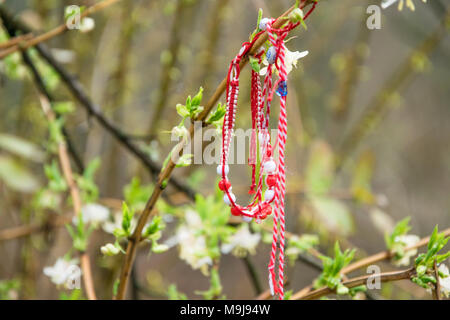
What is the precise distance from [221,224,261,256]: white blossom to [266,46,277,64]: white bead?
0.25m

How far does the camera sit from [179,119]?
92 centimetres

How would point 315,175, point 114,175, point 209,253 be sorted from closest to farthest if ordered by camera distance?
1. point 209,253
2. point 315,175
3. point 114,175

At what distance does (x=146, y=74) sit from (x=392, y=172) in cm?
110

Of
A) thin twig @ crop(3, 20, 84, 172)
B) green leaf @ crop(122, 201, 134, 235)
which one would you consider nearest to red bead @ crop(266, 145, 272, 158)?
green leaf @ crop(122, 201, 134, 235)

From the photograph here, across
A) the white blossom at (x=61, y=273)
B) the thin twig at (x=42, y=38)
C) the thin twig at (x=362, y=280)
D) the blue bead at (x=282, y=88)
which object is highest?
the thin twig at (x=42, y=38)

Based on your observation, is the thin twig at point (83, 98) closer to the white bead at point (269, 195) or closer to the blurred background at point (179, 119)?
the blurred background at point (179, 119)

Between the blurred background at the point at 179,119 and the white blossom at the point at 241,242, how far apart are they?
9 centimetres

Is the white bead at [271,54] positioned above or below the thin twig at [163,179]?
above

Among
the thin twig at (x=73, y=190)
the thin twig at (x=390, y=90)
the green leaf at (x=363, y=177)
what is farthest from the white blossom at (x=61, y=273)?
the thin twig at (x=390, y=90)

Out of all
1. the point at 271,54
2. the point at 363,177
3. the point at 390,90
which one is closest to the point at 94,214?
the point at 271,54

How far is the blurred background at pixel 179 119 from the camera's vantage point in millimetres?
710

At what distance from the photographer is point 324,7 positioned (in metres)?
1.23
